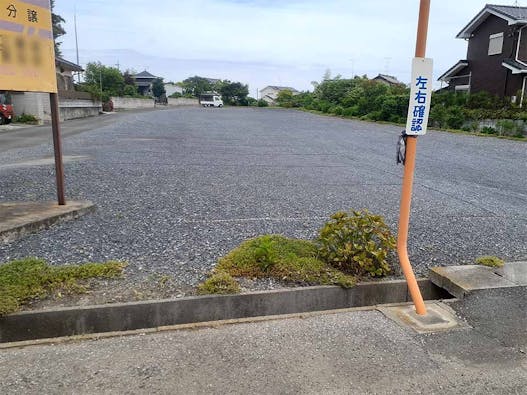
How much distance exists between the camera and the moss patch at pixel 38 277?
2797 millimetres

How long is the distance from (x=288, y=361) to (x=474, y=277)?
6.35 ft

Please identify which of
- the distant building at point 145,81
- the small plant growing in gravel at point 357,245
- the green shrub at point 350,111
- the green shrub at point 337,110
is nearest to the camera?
the small plant growing in gravel at point 357,245

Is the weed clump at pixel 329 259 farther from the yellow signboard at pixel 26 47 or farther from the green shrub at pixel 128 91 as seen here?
the green shrub at pixel 128 91

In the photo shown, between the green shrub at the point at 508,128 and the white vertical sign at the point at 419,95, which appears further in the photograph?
the green shrub at the point at 508,128

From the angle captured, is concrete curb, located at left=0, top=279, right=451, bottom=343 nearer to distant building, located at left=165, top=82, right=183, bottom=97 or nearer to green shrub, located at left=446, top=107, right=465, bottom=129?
green shrub, located at left=446, top=107, right=465, bottom=129

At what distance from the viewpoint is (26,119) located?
20438 mm

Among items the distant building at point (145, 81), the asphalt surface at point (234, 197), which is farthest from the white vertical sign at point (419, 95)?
the distant building at point (145, 81)

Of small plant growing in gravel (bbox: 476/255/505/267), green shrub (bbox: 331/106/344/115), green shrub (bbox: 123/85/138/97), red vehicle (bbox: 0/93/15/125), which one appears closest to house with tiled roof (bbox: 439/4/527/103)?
green shrub (bbox: 331/106/344/115)

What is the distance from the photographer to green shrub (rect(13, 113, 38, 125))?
20.4m

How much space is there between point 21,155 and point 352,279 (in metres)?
9.83

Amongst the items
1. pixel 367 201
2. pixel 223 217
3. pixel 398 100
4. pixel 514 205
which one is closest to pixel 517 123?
pixel 398 100

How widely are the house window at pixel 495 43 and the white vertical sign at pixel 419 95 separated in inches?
1045

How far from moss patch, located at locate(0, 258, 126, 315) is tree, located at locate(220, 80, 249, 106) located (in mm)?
63823

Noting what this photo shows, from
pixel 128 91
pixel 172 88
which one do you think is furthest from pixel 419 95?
pixel 172 88
